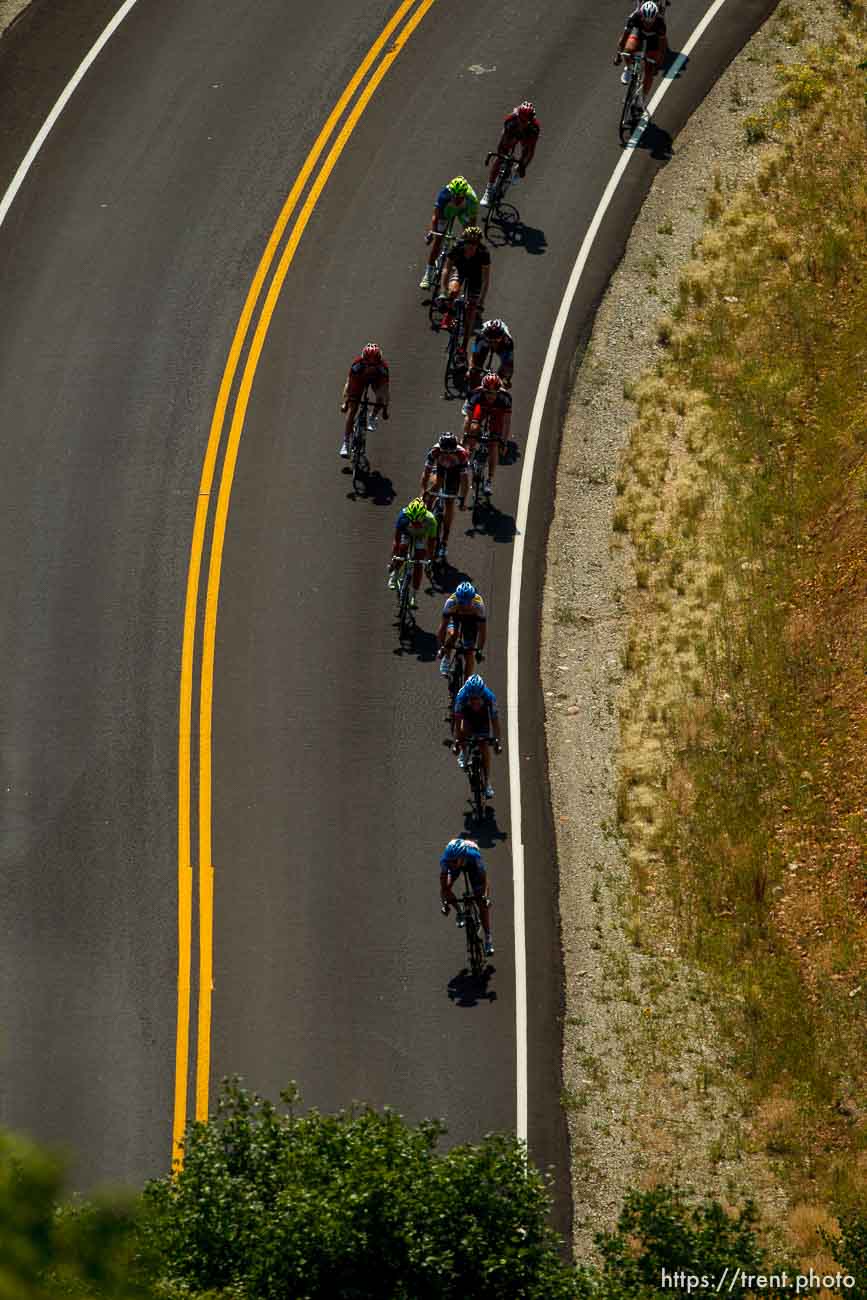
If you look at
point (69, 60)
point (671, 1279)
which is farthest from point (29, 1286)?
point (69, 60)

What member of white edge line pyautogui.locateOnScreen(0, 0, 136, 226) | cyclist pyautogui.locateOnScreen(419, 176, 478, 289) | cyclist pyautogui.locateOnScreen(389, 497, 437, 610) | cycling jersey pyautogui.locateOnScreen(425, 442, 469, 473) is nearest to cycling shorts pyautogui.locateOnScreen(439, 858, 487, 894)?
cyclist pyautogui.locateOnScreen(389, 497, 437, 610)

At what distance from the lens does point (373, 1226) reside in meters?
14.9

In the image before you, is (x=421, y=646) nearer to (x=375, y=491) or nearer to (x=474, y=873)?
(x=375, y=491)

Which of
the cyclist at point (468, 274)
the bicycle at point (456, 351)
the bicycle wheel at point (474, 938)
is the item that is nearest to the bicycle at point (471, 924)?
the bicycle wheel at point (474, 938)

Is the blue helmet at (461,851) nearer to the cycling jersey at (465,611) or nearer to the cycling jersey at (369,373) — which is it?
the cycling jersey at (465,611)

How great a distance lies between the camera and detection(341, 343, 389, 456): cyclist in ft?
92.4

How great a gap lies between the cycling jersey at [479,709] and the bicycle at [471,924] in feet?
6.42

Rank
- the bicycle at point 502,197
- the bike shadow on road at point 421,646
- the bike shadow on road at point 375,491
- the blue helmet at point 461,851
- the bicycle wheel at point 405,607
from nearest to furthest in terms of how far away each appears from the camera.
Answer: the blue helmet at point 461,851 < the bicycle wheel at point 405,607 < the bike shadow on road at point 421,646 < the bike shadow on road at point 375,491 < the bicycle at point 502,197

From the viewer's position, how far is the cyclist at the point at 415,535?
26297mm

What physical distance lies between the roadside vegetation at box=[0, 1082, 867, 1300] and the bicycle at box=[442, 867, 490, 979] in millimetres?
6714

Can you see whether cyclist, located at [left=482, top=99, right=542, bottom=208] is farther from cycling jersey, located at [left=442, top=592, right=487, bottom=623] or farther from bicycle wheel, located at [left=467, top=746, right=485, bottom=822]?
bicycle wheel, located at [left=467, top=746, right=485, bottom=822]

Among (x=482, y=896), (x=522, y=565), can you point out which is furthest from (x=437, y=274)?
(x=482, y=896)

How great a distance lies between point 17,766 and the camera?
25.1 meters

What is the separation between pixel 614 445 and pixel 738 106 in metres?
8.13
